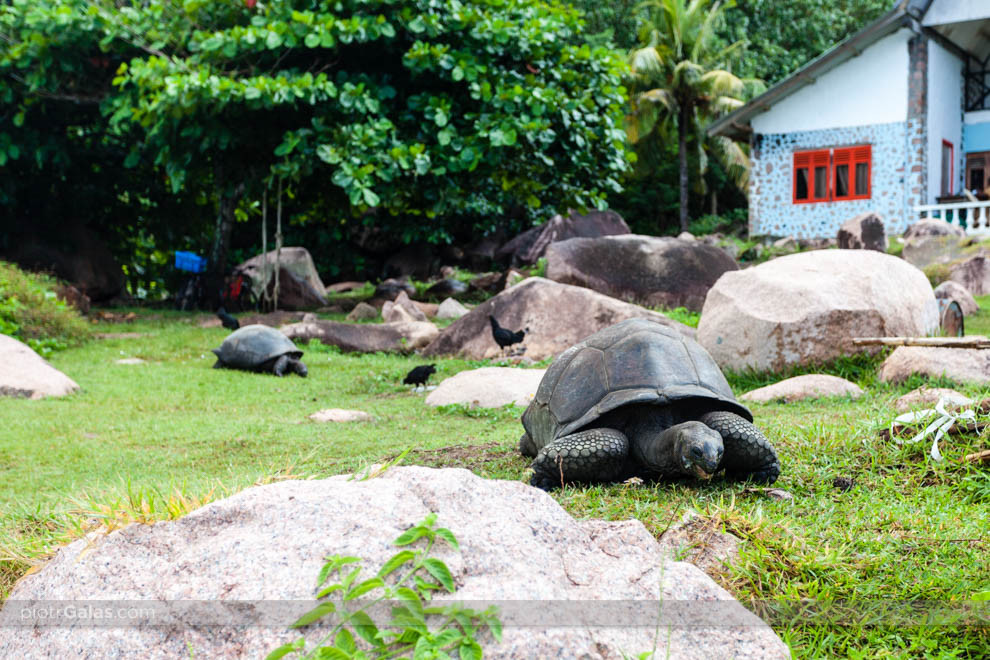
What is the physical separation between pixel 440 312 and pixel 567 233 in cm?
1040

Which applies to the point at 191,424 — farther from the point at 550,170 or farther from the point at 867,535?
the point at 550,170

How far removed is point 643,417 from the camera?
175 inches

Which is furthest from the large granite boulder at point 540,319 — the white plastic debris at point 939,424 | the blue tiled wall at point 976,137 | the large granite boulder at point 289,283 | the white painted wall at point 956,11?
the blue tiled wall at point 976,137

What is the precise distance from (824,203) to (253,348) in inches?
744

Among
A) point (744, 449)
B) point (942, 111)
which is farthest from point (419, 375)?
point (942, 111)

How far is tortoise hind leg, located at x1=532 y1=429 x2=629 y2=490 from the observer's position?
4.23m

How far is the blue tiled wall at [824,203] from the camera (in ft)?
75.3

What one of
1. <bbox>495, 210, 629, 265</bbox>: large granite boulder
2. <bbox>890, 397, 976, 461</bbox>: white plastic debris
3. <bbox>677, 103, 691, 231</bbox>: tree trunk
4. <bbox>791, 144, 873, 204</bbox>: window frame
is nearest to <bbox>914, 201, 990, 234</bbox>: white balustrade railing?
<bbox>791, 144, 873, 204</bbox>: window frame

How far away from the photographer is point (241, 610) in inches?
91.0

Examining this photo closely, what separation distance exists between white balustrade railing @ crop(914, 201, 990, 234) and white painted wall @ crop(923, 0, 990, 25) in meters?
4.62

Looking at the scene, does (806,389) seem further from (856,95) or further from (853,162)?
(856,95)

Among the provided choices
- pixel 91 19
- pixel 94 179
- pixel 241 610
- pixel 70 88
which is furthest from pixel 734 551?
pixel 94 179

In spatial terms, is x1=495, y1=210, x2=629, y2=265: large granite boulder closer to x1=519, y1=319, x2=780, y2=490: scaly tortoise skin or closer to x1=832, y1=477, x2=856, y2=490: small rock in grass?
x1=519, y1=319, x2=780, y2=490: scaly tortoise skin

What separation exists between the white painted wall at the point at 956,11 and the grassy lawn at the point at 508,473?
→ 18.1 metres
